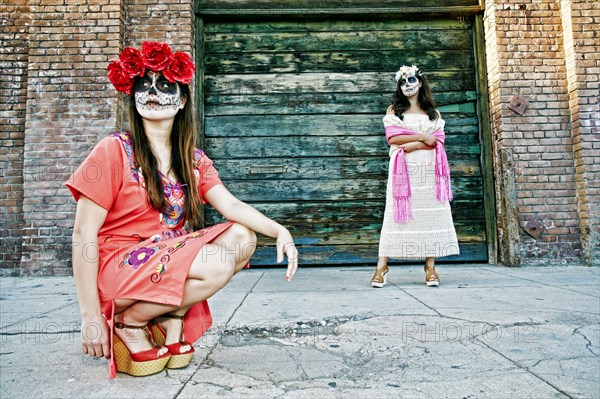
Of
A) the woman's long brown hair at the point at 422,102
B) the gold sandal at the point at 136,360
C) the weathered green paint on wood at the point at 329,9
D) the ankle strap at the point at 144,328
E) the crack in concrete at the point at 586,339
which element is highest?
the weathered green paint on wood at the point at 329,9

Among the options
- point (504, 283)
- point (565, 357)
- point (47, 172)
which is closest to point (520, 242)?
point (504, 283)

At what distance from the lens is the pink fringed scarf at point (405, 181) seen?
346 cm

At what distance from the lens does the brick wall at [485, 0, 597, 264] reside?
173 inches

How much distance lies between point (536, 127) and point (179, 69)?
399 centimetres

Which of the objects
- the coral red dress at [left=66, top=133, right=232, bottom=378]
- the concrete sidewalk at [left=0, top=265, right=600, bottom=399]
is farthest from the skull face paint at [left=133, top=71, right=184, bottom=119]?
the concrete sidewalk at [left=0, top=265, right=600, bottom=399]

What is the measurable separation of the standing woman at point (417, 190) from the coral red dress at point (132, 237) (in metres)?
2.05

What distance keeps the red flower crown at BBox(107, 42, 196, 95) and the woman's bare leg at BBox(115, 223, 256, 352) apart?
711mm

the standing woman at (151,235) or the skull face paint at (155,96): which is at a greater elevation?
the skull face paint at (155,96)

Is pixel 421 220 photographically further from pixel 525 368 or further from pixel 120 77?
pixel 120 77

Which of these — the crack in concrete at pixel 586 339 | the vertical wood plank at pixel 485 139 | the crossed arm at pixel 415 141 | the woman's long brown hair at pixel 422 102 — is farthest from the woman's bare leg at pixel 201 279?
the vertical wood plank at pixel 485 139

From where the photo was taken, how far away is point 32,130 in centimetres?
433

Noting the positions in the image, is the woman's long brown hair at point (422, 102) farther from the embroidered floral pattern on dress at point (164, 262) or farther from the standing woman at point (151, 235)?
the embroidered floral pattern on dress at point (164, 262)

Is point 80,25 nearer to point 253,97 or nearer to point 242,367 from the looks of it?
point 253,97

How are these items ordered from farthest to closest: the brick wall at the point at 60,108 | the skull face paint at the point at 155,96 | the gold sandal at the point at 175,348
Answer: the brick wall at the point at 60,108 < the skull face paint at the point at 155,96 < the gold sandal at the point at 175,348
